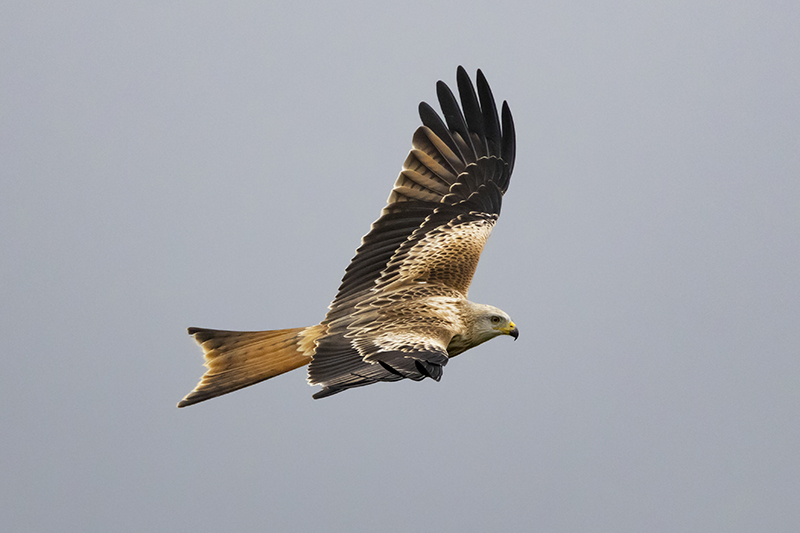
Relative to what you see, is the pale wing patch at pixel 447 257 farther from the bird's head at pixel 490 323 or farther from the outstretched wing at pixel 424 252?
the bird's head at pixel 490 323

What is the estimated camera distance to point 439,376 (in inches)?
217

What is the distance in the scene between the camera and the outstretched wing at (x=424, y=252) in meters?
6.02

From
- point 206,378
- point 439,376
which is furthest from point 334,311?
point 439,376

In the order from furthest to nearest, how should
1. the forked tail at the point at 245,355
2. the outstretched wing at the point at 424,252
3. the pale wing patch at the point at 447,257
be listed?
the pale wing patch at the point at 447,257 < the forked tail at the point at 245,355 < the outstretched wing at the point at 424,252

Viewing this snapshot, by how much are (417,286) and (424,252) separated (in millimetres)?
355

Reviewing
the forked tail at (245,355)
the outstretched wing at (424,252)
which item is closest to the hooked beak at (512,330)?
the outstretched wing at (424,252)

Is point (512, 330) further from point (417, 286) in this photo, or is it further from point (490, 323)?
point (417, 286)

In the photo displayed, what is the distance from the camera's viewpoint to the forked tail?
21.4ft

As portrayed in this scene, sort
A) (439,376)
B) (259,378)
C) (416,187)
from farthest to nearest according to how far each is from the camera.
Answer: (416,187), (259,378), (439,376)

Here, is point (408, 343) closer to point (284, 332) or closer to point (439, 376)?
point (439, 376)

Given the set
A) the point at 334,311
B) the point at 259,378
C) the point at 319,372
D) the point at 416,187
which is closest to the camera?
the point at 319,372

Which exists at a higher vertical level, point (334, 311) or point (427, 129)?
point (427, 129)

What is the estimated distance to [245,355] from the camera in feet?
21.8

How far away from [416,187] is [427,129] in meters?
0.51
